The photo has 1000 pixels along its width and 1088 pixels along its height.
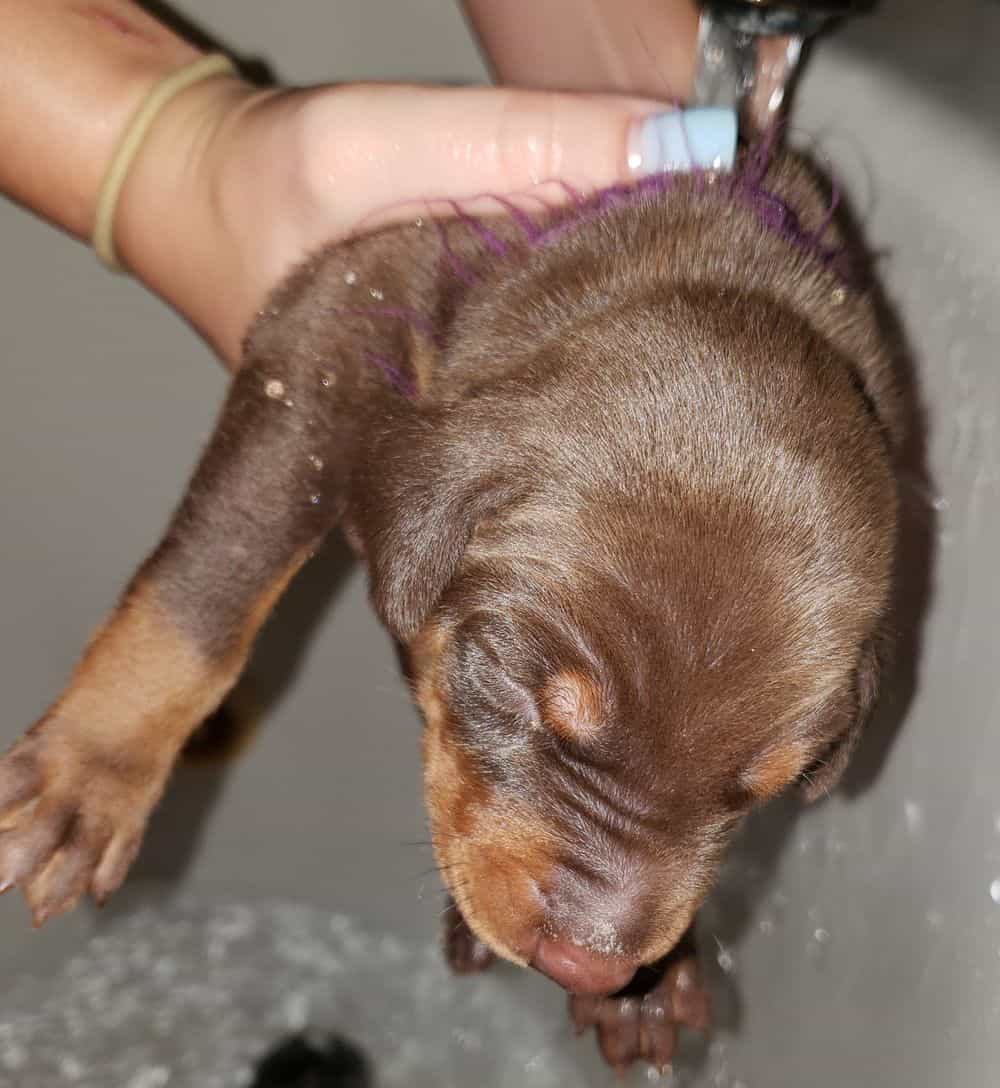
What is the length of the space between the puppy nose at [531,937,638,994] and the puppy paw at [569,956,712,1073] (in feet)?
2.31

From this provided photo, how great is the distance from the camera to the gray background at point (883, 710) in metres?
2.05

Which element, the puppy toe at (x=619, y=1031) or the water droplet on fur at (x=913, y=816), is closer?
the water droplet on fur at (x=913, y=816)

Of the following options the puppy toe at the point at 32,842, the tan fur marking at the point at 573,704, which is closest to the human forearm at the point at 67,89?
the puppy toe at the point at 32,842

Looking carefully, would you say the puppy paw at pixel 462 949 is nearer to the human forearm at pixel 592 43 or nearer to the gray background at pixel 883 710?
the gray background at pixel 883 710

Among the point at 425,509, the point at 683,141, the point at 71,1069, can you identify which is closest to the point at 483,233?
the point at 683,141

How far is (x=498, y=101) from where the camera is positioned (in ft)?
7.57

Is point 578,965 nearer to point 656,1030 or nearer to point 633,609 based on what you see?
point 633,609

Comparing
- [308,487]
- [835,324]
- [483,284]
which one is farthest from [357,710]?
[835,324]

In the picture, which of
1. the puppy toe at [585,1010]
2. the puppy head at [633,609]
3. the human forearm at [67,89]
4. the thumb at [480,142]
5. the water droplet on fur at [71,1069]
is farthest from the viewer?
the water droplet on fur at [71,1069]

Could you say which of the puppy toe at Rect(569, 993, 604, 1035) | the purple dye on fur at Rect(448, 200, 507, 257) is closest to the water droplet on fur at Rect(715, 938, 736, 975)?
the puppy toe at Rect(569, 993, 604, 1035)

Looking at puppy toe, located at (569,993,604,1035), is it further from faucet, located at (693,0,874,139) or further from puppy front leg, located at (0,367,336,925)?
faucet, located at (693,0,874,139)

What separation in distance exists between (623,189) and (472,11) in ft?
3.25

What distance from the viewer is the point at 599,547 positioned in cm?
160

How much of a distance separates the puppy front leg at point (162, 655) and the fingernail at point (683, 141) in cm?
69
